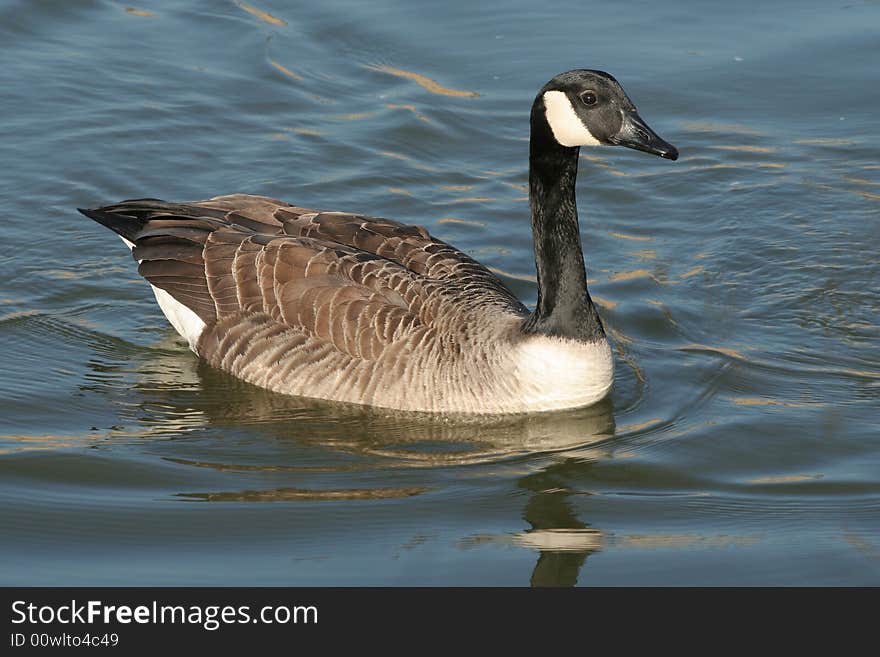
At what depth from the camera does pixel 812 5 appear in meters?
18.2

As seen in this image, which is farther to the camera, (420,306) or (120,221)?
(120,221)

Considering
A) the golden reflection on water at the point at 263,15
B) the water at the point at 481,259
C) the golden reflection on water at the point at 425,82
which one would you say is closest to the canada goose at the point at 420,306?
the water at the point at 481,259

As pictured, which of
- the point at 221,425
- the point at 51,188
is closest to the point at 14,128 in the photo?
the point at 51,188

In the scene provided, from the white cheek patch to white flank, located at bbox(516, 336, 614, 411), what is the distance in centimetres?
145

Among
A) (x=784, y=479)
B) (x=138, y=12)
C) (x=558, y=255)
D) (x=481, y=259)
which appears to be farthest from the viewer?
(x=138, y=12)

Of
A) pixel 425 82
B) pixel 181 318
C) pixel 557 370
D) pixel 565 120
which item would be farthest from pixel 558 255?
pixel 425 82

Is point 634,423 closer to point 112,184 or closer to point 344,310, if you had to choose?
point 344,310

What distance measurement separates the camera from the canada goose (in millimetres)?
9961

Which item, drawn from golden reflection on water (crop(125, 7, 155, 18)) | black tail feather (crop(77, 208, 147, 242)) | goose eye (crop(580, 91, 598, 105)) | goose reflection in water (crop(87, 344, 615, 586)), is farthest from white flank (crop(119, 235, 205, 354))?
golden reflection on water (crop(125, 7, 155, 18))

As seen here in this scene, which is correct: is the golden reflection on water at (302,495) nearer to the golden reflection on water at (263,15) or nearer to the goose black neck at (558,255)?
the goose black neck at (558,255)

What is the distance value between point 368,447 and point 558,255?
1921 mm

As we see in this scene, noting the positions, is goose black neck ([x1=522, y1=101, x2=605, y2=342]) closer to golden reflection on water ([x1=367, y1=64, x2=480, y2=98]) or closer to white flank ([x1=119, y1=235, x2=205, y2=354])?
white flank ([x1=119, y1=235, x2=205, y2=354])

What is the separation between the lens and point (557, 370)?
10188 mm

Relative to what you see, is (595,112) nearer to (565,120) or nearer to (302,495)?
(565,120)
